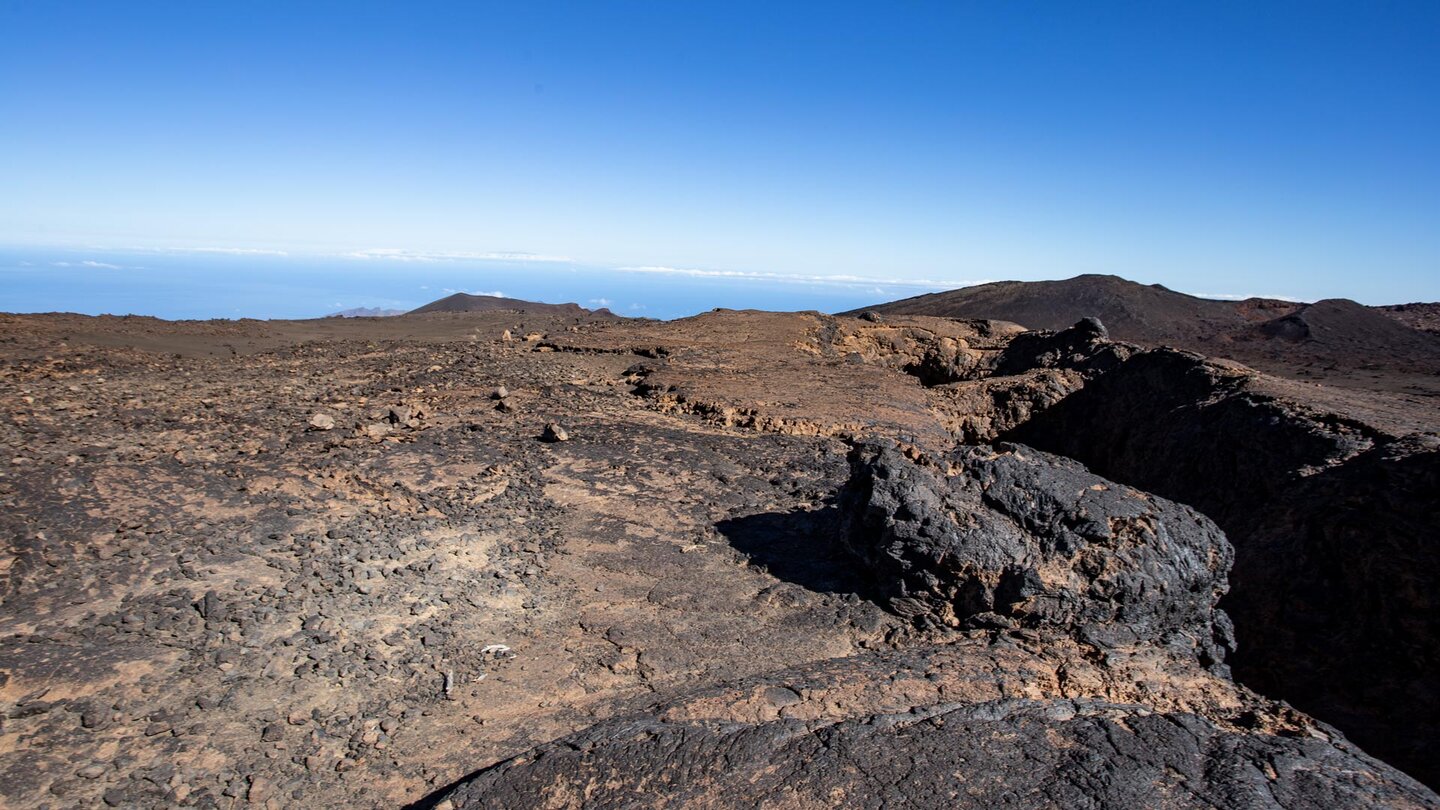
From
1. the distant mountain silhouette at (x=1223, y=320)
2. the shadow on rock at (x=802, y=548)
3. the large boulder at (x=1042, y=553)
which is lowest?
the shadow on rock at (x=802, y=548)

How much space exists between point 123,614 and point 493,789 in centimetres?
271

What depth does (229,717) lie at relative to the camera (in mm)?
3381

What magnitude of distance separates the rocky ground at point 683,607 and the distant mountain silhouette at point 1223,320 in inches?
526

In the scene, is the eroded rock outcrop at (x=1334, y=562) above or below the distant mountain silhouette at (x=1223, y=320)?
below

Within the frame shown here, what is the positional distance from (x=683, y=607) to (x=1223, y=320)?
30.1m

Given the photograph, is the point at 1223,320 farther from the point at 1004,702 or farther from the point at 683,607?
the point at 1004,702

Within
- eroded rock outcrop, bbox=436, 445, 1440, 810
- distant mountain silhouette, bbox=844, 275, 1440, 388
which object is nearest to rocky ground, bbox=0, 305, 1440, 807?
eroded rock outcrop, bbox=436, 445, 1440, 810

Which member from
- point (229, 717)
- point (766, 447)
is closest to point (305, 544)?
point (229, 717)

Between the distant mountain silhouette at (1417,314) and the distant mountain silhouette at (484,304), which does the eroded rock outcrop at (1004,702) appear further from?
the distant mountain silhouette at (1417,314)

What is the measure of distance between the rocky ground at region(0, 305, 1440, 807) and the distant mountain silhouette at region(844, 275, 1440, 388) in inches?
526

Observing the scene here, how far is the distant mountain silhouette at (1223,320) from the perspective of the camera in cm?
2009

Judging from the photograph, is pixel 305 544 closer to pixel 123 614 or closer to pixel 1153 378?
pixel 123 614

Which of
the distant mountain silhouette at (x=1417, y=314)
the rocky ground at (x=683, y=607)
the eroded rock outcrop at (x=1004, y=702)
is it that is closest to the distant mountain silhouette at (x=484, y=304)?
the rocky ground at (x=683, y=607)

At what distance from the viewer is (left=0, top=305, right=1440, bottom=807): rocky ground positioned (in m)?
2.86
